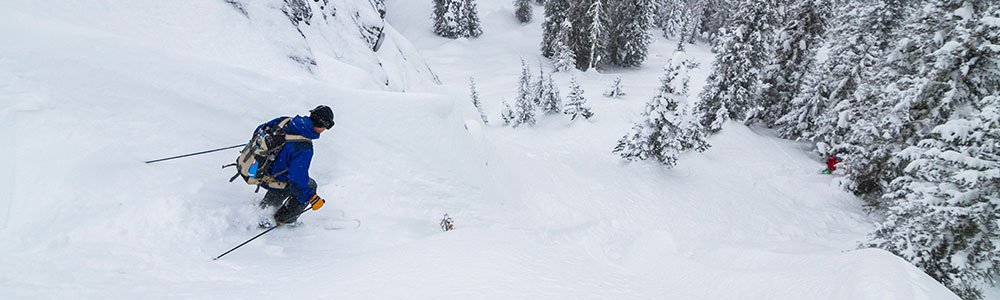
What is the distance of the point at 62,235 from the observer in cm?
382

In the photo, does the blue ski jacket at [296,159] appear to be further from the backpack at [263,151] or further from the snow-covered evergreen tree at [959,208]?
the snow-covered evergreen tree at [959,208]

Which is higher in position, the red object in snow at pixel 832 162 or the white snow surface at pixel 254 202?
the white snow surface at pixel 254 202

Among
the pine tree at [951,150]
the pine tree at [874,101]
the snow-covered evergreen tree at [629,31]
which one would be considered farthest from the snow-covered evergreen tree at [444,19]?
the pine tree at [951,150]

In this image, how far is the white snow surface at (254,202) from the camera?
3.94m

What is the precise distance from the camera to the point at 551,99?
23.1 meters

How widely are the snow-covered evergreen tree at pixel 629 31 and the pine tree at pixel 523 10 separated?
48.6 ft

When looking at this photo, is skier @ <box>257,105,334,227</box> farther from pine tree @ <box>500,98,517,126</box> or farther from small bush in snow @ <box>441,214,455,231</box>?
pine tree @ <box>500,98,517,126</box>

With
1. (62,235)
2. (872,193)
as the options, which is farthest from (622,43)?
(62,235)

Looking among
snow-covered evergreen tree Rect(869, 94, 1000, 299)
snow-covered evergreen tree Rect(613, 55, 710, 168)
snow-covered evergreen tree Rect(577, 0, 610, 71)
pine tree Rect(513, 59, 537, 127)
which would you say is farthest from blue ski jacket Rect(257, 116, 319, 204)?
snow-covered evergreen tree Rect(577, 0, 610, 71)

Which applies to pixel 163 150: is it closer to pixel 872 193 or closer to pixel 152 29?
pixel 152 29

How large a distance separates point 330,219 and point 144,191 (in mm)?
2099

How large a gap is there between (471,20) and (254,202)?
44429mm

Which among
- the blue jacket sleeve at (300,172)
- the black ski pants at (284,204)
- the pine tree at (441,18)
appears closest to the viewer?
the blue jacket sleeve at (300,172)

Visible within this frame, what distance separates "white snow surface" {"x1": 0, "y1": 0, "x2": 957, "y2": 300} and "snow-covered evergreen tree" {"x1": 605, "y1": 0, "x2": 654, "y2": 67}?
106 ft
